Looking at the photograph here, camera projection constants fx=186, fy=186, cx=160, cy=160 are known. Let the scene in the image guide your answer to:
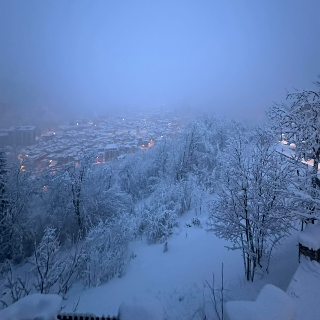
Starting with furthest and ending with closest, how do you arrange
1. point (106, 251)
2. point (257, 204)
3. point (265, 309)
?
point (106, 251), point (257, 204), point (265, 309)

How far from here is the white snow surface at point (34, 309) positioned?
6.36 feet

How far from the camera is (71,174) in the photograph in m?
12.3

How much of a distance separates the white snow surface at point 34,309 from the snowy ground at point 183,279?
250cm

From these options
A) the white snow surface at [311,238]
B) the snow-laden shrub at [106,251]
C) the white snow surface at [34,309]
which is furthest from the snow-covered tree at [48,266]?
the white snow surface at [311,238]

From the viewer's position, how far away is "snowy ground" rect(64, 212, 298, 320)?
5.29 metres

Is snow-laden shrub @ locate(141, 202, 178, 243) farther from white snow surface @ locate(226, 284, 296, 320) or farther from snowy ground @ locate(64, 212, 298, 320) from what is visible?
white snow surface @ locate(226, 284, 296, 320)

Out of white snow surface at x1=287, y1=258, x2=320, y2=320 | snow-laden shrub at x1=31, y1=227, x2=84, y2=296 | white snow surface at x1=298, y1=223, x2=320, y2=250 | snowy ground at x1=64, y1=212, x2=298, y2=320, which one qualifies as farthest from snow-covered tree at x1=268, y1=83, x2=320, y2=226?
snow-laden shrub at x1=31, y1=227, x2=84, y2=296

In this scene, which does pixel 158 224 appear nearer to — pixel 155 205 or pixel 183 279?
pixel 155 205

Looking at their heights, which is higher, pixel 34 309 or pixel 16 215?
pixel 34 309

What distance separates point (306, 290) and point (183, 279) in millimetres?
3679

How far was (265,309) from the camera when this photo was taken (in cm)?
229

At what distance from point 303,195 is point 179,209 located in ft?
29.5

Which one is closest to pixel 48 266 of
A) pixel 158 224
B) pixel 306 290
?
pixel 158 224

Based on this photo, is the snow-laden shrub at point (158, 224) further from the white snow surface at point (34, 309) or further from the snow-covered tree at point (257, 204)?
the white snow surface at point (34, 309)
